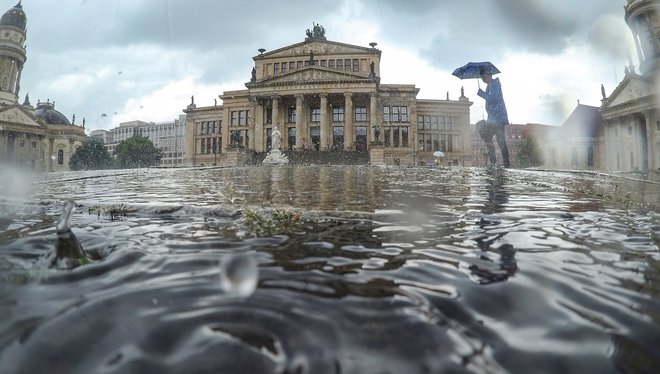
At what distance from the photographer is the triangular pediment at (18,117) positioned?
159ft

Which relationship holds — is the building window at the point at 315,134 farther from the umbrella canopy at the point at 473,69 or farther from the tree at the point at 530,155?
the umbrella canopy at the point at 473,69

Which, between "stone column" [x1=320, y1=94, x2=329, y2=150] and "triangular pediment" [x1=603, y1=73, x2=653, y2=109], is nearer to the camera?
"triangular pediment" [x1=603, y1=73, x2=653, y2=109]

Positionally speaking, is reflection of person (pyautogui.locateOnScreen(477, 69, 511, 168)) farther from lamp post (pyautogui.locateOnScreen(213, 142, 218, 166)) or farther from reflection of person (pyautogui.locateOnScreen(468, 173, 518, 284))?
lamp post (pyautogui.locateOnScreen(213, 142, 218, 166))

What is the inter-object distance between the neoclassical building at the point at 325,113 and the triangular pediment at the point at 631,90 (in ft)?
60.3

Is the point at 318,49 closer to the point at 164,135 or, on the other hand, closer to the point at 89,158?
the point at 89,158

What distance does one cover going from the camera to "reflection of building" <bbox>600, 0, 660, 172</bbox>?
33.1 meters

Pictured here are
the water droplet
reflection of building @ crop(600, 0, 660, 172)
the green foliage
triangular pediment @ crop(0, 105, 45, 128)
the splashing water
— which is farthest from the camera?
triangular pediment @ crop(0, 105, 45, 128)

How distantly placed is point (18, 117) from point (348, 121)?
50277 millimetres

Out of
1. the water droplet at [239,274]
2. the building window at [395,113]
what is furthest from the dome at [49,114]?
the water droplet at [239,274]

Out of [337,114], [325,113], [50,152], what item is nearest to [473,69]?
[325,113]

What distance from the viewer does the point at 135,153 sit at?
201 feet

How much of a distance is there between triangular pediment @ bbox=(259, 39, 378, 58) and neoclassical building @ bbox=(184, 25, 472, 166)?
5.3 inches

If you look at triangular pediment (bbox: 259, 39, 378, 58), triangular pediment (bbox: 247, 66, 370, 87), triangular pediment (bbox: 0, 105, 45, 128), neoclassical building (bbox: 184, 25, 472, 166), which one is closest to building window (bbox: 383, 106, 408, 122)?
neoclassical building (bbox: 184, 25, 472, 166)

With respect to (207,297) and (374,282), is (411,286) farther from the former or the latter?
(207,297)
